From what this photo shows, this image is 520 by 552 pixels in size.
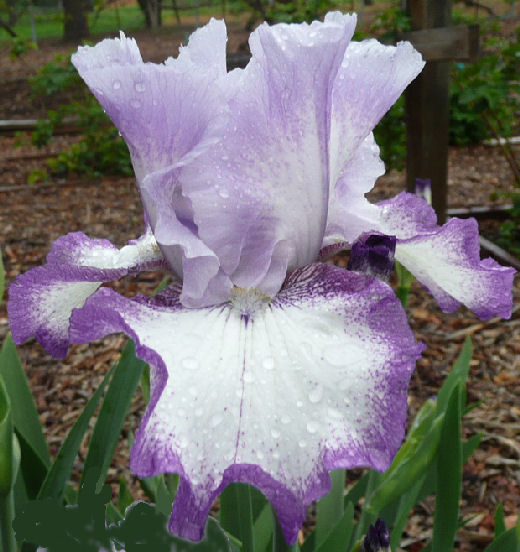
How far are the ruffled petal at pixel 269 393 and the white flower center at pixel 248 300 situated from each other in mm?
24

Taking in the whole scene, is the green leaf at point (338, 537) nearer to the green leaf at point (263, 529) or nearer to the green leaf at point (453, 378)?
the green leaf at point (263, 529)

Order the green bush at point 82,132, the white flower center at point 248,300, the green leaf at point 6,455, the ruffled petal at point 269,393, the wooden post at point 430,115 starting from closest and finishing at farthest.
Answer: the ruffled petal at point 269,393 < the white flower center at point 248,300 < the green leaf at point 6,455 < the wooden post at point 430,115 < the green bush at point 82,132

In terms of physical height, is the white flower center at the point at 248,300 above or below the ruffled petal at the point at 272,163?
below

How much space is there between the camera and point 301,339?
0.51 metres

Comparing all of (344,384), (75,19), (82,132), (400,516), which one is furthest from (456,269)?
(75,19)

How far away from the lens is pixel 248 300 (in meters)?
0.58

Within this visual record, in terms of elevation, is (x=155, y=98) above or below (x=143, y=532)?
above

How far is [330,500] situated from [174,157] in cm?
63

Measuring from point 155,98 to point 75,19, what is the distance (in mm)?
4914

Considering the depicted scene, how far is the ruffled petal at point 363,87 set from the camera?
578 millimetres

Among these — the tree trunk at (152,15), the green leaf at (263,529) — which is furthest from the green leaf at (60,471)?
the tree trunk at (152,15)

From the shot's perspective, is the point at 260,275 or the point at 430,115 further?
the point at 430,115

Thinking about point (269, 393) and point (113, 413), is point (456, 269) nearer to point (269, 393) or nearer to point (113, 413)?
point (269, 393)

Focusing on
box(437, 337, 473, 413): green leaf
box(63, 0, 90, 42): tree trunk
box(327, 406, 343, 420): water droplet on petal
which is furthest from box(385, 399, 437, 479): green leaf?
box(63, 0, 90, 42): tree trunk
